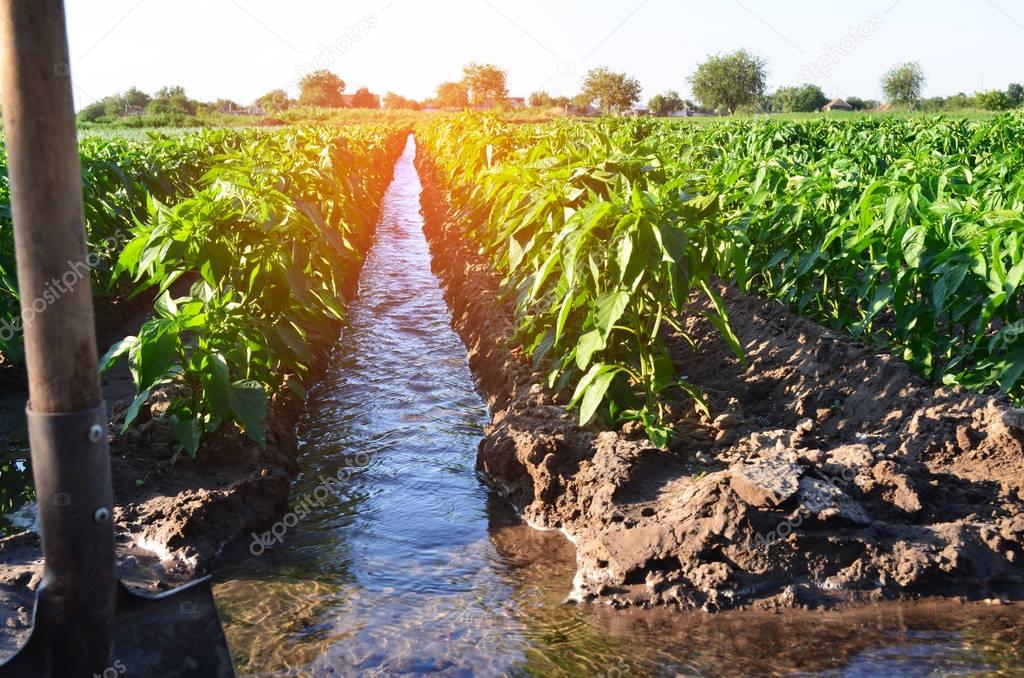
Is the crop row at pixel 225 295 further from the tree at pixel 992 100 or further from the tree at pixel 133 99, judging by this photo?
the tree at pixel 133 99

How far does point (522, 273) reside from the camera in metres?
7.31

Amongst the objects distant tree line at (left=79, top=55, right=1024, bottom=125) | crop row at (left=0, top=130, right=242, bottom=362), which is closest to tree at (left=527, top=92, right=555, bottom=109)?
distant tree line at (left=79, top=55, right=1024, bottom=125)

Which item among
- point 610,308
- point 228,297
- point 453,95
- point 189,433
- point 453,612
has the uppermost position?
point 453,95

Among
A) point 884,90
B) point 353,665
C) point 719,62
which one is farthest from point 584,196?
point 884,90

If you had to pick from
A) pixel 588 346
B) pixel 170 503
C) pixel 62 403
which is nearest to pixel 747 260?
pixel 588 346

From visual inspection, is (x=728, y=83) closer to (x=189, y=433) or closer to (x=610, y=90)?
(x=610, y=90)

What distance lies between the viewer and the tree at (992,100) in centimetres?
5391

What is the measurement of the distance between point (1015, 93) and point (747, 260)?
213 feet

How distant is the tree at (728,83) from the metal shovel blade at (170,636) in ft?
259

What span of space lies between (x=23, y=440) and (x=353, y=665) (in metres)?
3.69

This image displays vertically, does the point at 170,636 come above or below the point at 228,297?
below

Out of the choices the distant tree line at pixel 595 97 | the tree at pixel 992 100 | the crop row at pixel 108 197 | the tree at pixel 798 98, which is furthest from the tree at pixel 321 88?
the crop row at pixel 108 197

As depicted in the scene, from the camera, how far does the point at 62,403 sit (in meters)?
2.73

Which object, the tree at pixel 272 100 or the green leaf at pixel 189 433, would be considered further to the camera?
the tree at pixel 272 100
